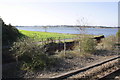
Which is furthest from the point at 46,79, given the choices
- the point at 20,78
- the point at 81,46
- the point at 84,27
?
the point at 84,27

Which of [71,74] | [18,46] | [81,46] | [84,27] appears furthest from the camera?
[84,27]

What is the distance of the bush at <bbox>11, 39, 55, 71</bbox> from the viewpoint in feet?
25.1

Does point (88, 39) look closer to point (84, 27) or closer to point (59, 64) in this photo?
point (84, 27)

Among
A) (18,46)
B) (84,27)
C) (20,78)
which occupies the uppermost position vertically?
(84,27)

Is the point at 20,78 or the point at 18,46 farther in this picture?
the point at 18,46

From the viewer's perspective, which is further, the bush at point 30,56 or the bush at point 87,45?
the bush at point 87,45

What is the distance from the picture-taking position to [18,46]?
8039 mm

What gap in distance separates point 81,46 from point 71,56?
1.58 metres

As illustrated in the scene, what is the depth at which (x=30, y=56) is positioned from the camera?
7973 mm

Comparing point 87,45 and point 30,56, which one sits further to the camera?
point 87,45

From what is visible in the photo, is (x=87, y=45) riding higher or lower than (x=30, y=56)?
higher

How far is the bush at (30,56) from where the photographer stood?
25.1 ft

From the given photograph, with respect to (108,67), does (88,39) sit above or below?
above

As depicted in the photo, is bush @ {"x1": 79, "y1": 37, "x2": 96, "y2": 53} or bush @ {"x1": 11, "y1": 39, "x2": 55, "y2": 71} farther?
bush @ {"x1": 79, "y1": 37, "x2": 96, "y2": 53}
